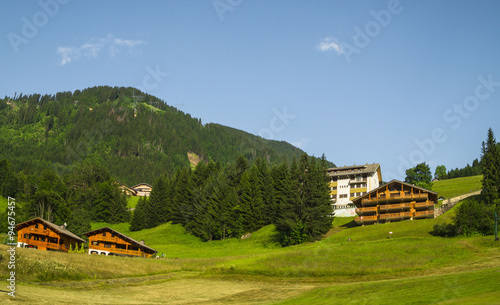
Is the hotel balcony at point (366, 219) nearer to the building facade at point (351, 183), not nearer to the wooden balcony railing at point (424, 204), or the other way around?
the wooden balcony railing at point (424, 204)

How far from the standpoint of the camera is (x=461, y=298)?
99.3 feet

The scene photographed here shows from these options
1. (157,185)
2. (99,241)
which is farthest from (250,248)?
(157,185)

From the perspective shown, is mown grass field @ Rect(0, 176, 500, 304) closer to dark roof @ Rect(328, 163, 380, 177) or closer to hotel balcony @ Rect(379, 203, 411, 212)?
hotel balcony @ Rect(379, 203, 411, 212)

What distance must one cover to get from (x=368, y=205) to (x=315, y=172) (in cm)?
1538

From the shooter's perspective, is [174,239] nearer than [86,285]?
No

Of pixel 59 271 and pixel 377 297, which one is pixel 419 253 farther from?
pixel 59 271

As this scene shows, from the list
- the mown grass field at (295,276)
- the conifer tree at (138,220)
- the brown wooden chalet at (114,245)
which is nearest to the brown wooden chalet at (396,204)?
the mown grass field at (295,276)

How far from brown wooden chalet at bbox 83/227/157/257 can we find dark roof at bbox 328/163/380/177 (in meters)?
68.7

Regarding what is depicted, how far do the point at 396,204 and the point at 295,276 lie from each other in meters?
52.5

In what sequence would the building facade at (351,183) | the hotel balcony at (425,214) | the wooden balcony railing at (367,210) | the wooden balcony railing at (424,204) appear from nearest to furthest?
the hotel balcony at (425,214) → the wooden balcony railing at (424,204) → the wooden balcony railing at (367,210) → the building facade at (351,183)

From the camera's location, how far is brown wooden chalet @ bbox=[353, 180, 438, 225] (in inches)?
3829

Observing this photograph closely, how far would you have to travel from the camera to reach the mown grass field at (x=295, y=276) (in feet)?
118

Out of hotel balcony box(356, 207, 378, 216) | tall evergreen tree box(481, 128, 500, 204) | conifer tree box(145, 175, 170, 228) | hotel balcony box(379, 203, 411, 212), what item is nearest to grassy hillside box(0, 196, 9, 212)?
conifer tree box(145, 175, 170, 228)

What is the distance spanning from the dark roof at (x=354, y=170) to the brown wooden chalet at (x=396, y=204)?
31174 millimetres
